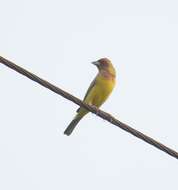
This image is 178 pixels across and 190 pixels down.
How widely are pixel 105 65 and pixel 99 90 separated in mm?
699

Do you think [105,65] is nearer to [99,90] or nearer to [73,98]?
[99,90]

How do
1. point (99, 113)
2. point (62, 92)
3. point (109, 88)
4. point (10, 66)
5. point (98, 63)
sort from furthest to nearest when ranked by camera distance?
1. point (98, 63)
2. point (109, 88)
3. point (99, 113)
4. point (62, 92)
5. point (10, 66)

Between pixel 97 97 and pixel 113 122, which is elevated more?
pixel 97 97

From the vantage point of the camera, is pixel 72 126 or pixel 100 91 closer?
pixel 100 91

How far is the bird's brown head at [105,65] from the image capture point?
35.2 feet

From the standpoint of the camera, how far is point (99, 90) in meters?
10.3

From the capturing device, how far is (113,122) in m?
6.53

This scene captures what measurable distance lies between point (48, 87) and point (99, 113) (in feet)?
3.82

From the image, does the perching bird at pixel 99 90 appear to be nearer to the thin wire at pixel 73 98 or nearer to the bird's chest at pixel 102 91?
the bird's chest at pixel 102 91

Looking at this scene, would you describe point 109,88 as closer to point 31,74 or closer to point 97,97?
point 97,97

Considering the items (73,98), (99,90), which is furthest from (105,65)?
(73,98)

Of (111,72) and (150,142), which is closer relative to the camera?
(150,142)

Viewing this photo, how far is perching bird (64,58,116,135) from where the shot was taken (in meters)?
10.3

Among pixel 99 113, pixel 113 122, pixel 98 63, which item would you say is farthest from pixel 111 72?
pixel 113 122
